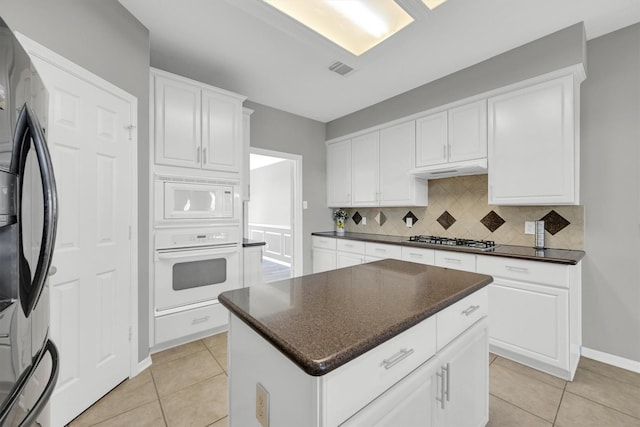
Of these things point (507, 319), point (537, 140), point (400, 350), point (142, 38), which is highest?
point (142, 38)

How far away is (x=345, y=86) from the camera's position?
10.5ft

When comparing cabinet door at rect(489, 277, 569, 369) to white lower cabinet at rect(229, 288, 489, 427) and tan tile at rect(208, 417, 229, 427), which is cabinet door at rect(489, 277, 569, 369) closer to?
white lower cabinet at rect(229, 288, 489, 427)

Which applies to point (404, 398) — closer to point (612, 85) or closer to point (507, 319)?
point (507, 319)

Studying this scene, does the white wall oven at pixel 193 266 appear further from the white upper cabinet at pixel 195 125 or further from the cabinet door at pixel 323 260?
the cabinet door at pixel 323 260

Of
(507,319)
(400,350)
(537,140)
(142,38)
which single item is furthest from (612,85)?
(142,38)

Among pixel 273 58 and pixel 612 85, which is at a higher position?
pixel 273 58

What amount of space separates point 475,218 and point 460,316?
82.7 inches

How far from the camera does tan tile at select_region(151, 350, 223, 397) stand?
6.30ft

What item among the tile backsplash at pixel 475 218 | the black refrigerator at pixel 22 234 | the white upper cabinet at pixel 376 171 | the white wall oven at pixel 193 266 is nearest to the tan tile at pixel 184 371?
the white wall oven at pixel 193 266

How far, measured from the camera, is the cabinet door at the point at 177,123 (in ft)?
7.76

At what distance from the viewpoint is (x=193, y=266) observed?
258 cm

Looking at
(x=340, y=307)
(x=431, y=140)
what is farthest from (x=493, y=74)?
(x=340, y=307)

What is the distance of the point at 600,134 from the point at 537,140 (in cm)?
48

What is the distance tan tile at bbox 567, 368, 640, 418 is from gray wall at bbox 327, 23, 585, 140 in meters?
2.37
